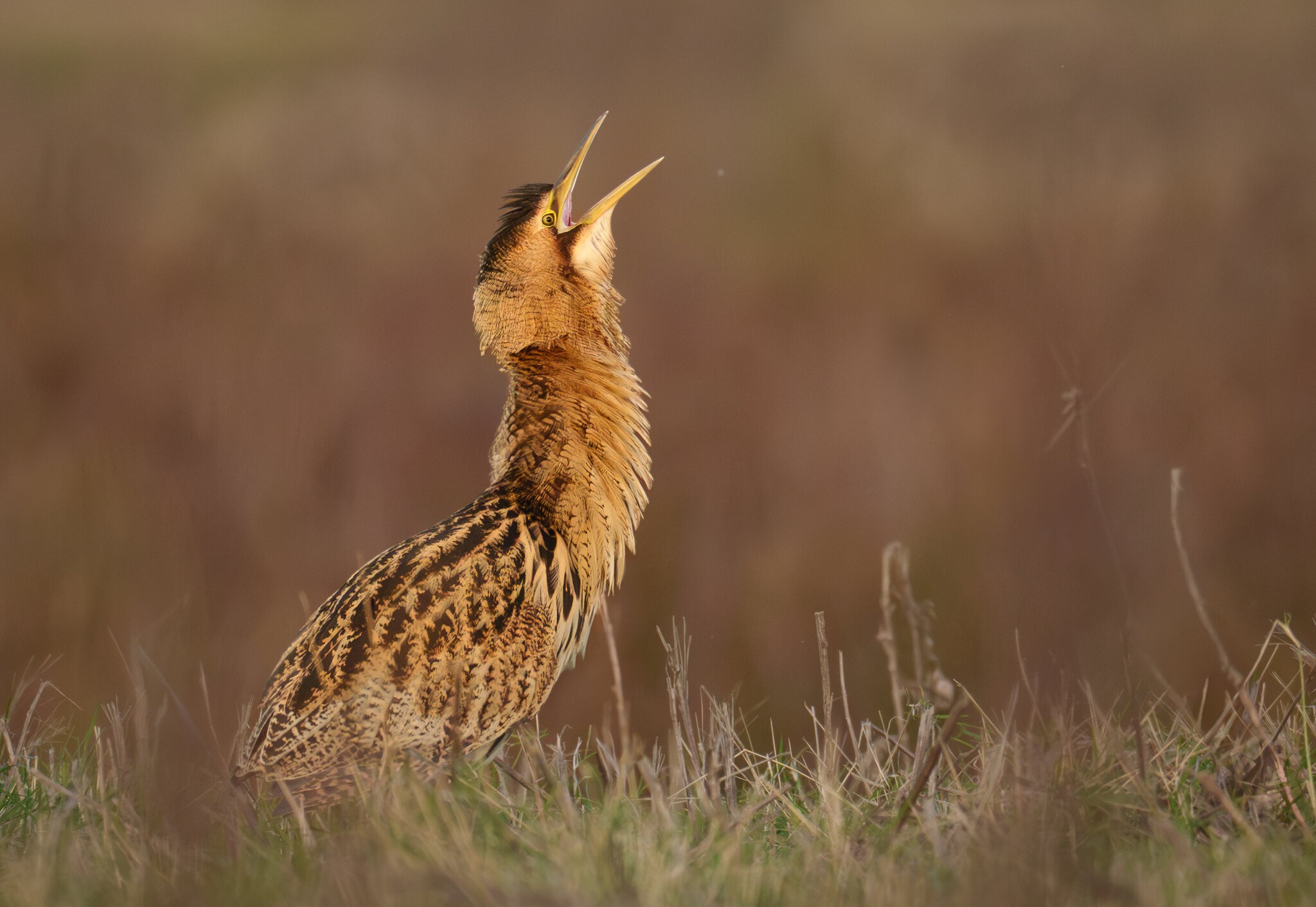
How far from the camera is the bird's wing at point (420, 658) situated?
286 cm

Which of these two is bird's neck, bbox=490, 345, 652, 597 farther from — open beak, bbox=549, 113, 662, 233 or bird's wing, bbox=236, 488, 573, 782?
open beak, bbox=549, 113, 662, 233

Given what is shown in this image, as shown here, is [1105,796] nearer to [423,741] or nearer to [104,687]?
[423,741]

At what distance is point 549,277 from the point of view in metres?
3.69

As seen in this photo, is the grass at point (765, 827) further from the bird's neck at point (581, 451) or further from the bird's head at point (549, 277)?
Answer: the bird's head at point (549, 277)

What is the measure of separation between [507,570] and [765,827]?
34.7 inches

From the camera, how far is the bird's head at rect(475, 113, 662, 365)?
3.64 meters

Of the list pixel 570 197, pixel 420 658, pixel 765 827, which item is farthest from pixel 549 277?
pixel 765 827

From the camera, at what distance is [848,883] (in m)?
→ 2.07

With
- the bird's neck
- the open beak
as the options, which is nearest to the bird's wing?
the bird's neck

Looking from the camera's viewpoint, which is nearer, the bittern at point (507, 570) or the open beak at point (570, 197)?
the bittern at point (507, 570)

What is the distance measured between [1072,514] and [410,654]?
144 centimetres

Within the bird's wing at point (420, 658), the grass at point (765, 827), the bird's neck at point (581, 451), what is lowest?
the grass at point (765, 827)

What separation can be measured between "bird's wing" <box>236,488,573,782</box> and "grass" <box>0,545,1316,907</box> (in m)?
0.20

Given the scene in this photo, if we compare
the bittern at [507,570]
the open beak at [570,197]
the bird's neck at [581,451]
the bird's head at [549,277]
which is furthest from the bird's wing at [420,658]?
the open beak at [570,197]
